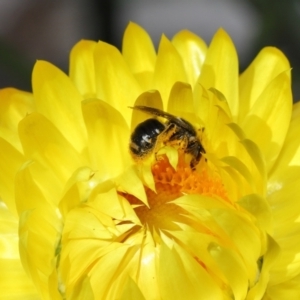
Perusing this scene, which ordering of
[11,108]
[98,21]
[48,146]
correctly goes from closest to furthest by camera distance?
[48,146]
[11,108]
[98,21]

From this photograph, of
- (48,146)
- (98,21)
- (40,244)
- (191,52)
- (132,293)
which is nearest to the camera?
(132,293)

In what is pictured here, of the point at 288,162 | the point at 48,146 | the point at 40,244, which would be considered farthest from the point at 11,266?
the point at 288,162

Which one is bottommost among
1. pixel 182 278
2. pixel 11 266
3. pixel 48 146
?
pixel 11 266

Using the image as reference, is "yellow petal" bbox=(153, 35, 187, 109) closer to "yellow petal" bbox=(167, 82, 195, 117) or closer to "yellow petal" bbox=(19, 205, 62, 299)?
"yellow petal" bbox=(167, 82, 195, 117)

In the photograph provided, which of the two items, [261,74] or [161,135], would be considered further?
[261,74]

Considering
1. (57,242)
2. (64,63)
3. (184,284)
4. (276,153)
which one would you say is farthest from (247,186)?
(64,63)

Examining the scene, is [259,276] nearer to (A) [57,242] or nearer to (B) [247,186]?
(B) [247,186]

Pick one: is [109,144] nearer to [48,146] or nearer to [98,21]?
[48,146]
